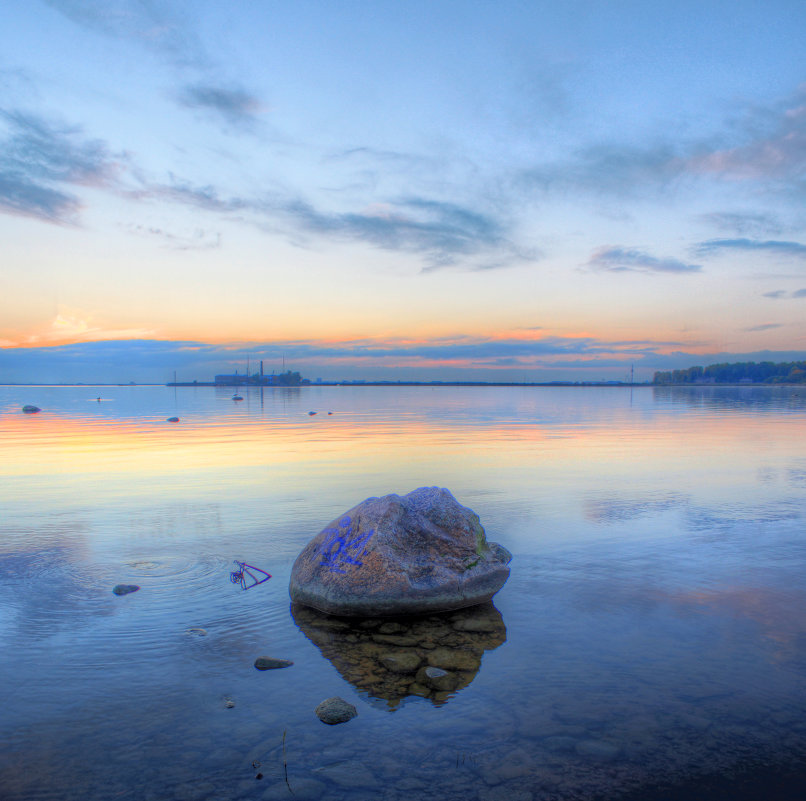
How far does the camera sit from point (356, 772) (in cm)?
516

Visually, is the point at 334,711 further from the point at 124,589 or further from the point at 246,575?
the point at 124,589

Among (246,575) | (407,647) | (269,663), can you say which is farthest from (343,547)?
(269,663)

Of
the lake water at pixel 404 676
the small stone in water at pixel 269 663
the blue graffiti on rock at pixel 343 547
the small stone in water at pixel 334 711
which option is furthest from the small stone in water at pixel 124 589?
the small stone in water at pixel 334 711

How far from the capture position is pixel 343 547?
912 cm

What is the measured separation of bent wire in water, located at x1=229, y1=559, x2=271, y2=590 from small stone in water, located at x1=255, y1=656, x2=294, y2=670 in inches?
107

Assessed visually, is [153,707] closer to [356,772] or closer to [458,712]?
[356,772]

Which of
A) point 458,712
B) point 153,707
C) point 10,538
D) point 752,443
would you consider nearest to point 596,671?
point 458,712

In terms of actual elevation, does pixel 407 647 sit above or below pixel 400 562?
below

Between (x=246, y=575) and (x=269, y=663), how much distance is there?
344 cm

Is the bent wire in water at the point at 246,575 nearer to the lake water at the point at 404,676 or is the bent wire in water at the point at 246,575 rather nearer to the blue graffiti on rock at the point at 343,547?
the lake water at the point at 404,676

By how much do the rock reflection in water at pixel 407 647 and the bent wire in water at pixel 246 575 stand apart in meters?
1.26

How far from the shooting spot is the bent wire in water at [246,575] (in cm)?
984

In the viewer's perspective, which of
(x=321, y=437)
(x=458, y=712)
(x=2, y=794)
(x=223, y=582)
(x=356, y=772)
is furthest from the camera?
(x=321, y=437)

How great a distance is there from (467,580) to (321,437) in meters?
27.8
